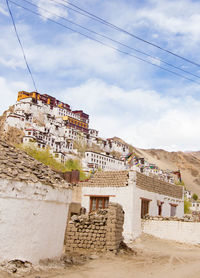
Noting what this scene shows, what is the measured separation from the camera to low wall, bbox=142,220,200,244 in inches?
671

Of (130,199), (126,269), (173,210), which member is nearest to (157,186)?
(173,210)

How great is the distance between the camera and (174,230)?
57.8 ft

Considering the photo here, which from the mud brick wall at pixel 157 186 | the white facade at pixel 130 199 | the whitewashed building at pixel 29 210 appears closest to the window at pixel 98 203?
the white facade at pixel 130 199

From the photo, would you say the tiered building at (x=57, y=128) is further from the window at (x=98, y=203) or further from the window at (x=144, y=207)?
the window at (x=144, y=207)

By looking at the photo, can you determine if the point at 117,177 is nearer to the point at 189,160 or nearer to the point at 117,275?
the point at 117,275

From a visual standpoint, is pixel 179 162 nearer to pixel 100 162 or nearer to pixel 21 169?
pixel 100 162

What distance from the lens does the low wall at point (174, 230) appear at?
17.0 meters

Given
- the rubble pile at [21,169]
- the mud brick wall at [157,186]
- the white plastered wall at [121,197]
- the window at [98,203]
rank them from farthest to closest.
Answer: the window at [98,203], the mud brick wall at [157,186], the white plastered wall at [121,197], the rubble pile at [21,169]

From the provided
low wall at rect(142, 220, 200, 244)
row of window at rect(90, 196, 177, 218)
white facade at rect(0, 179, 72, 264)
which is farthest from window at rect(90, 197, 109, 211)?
white facade at rect(0, 179, 72, 264)

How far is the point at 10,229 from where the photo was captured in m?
7.01

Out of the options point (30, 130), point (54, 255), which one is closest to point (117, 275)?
point (54, 255)

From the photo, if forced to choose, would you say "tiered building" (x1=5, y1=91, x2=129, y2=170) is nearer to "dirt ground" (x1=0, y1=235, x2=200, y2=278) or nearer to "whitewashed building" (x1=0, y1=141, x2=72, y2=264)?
"dirt ground" (x1=0, y1=235, x2=200, y2=278)

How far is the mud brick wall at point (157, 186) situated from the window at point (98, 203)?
94.7 inches

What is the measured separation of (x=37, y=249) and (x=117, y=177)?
37.1 ft
